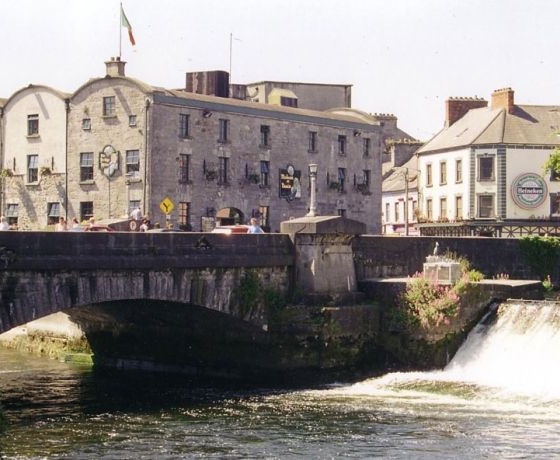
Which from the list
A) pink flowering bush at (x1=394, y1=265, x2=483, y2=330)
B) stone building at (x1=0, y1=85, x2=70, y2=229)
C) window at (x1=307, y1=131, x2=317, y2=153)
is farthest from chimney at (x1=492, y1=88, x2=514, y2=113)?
pink flowering bush at (x1=394, y1=265, x2=483, y2=330)

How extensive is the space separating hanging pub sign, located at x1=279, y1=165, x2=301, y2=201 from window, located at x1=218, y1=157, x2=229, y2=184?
11.4 ft

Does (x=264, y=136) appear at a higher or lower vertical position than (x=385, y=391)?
higher

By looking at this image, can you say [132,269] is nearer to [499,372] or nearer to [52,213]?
[499,372]

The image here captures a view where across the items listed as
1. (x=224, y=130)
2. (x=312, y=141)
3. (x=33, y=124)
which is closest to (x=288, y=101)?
(x=312, y=141)

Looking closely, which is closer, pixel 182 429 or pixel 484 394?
pixel 182 429

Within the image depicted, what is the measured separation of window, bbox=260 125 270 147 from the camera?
53812 mm

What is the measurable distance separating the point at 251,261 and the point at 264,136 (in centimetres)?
2108

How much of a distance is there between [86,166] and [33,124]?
391 cm

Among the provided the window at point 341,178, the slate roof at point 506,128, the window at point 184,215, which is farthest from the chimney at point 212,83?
the slate roof at point 506,128

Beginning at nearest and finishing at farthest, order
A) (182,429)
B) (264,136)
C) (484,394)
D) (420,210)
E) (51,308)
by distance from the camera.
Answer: (182,429) < (51,308) < (484,394) < (264,136) < (420,210)

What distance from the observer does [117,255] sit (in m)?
29.5

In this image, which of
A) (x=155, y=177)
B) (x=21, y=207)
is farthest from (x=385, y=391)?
(x=21, y=207)

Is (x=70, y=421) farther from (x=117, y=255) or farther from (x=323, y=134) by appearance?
(x=323, y=134)

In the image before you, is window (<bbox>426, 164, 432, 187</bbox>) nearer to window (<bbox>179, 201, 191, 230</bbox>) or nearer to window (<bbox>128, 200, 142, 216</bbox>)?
window (<bbox>179, 201, 191, 230</bbox>)
